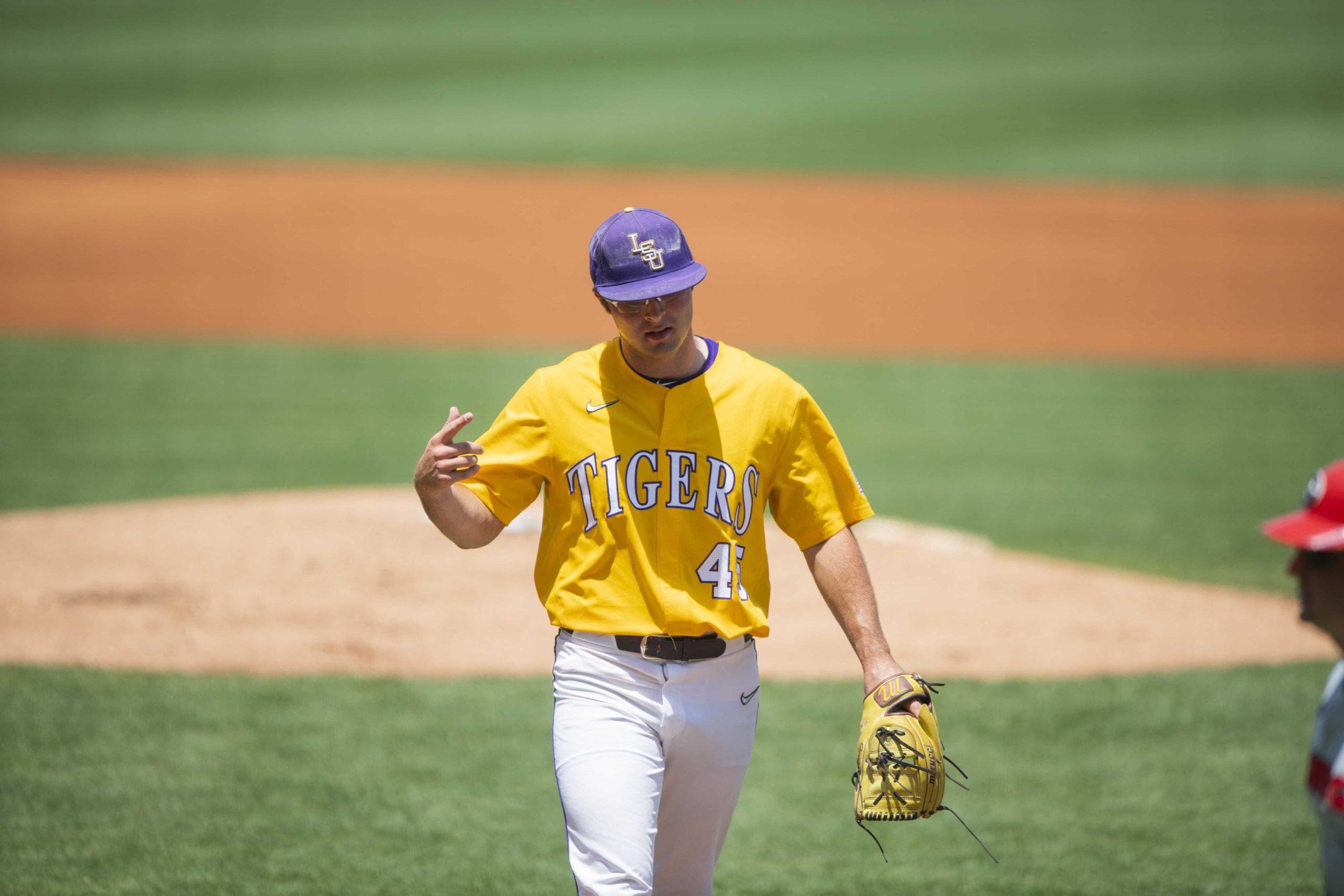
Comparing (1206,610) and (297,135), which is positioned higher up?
(297,135)

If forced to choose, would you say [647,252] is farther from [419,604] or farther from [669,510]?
[419,604]

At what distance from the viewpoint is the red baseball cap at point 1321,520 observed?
2.69 metres

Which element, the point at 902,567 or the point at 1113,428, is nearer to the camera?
the point at 902,567

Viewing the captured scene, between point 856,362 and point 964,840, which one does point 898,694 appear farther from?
point 856,362

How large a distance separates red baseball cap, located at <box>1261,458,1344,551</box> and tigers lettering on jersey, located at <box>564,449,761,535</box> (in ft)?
4.26

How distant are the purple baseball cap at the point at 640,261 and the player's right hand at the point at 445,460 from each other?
0.50 meters

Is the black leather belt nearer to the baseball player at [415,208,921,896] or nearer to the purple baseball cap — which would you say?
the baseball player at [415,208,921,896]

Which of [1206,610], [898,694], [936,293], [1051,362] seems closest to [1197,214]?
[936,293]

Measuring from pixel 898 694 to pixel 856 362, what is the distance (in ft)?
36.6

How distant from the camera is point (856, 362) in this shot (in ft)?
46.8

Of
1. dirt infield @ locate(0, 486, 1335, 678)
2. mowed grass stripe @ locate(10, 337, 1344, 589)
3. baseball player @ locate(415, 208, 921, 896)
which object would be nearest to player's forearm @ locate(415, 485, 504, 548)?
baseball player @ locate(415, 208, 921, 896)

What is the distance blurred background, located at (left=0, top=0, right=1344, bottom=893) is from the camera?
5273 mm

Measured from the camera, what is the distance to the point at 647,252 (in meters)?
3.38

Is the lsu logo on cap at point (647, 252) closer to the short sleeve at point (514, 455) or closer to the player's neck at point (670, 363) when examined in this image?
the player's neck at point (670, 363)
